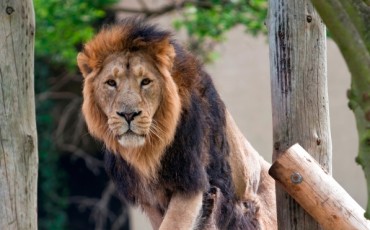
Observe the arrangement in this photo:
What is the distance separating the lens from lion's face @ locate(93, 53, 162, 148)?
12.9 ft

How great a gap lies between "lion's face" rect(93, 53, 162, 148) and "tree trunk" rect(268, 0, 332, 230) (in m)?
0.57

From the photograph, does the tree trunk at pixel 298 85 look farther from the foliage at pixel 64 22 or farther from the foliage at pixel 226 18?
the foliage at pixel 64 22

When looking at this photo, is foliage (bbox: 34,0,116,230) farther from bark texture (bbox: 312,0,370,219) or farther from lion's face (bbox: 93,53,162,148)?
bark texture (bbox: 312,0,370,219)

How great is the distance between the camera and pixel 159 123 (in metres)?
4.10

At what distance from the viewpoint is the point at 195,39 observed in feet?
28.1

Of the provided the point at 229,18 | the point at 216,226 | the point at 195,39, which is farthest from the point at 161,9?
the point at 216,226

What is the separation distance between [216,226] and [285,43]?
103 centimetres

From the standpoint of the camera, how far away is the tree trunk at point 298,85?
13.2ft

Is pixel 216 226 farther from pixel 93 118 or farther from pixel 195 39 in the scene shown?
pixel 195 39

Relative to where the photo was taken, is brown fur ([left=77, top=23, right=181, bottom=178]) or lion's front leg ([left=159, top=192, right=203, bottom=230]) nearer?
brown fur ([left=77, top=23, right=181, bottom=178])

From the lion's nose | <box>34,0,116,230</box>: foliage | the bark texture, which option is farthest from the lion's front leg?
<box>34,0,116,230</box>: foliage

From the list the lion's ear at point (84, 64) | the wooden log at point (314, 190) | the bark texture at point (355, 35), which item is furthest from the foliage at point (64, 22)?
the bark texture at point (355, 35)

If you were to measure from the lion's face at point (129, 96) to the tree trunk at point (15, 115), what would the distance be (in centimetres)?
38

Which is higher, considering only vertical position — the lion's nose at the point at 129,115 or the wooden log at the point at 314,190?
the lion's nose at the point at 129,115
